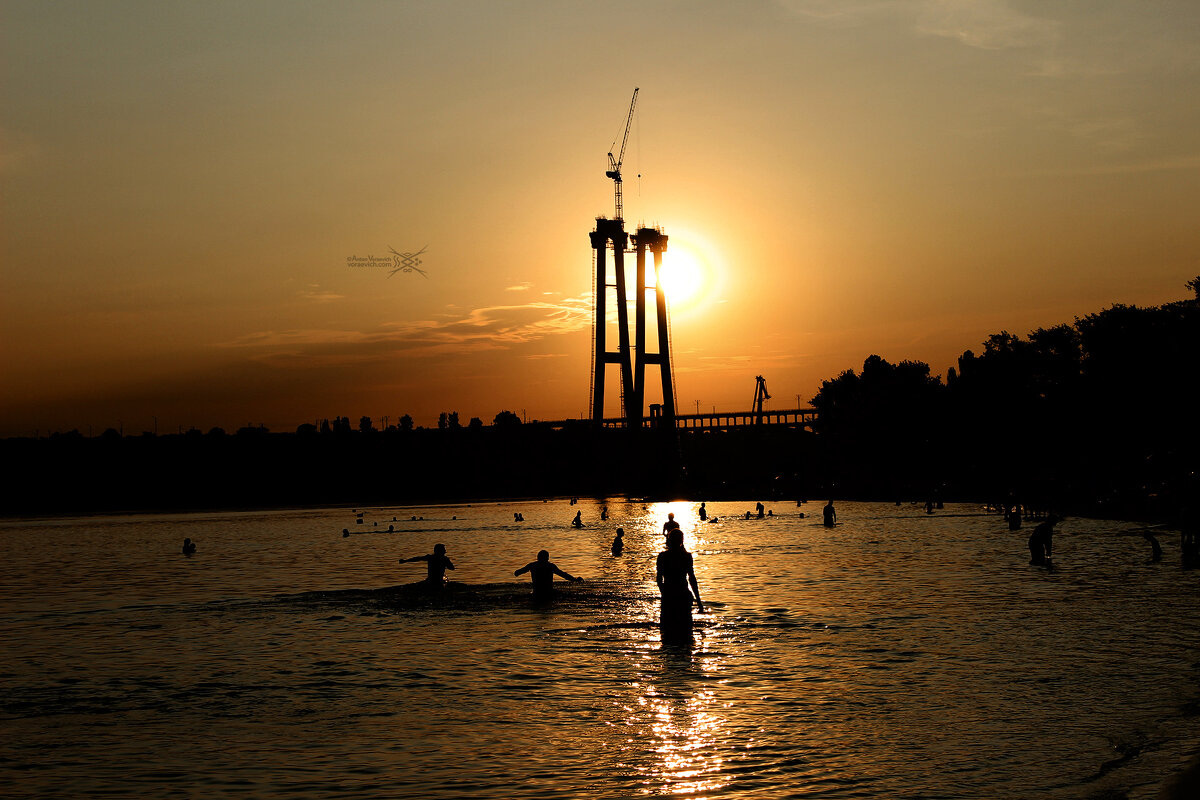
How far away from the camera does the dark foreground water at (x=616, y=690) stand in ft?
41.0

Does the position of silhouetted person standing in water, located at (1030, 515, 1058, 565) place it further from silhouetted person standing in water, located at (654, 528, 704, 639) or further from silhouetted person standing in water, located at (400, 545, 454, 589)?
silhouetted person standing in water, located at (654, 528, 704, 639)

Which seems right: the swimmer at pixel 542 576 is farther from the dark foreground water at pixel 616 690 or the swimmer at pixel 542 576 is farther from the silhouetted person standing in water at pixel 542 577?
the dark foreground water at pixel 616 690

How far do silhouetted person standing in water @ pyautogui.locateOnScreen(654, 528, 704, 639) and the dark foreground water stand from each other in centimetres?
53

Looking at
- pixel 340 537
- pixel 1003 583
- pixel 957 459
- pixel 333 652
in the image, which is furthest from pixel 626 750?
pixel 957 459

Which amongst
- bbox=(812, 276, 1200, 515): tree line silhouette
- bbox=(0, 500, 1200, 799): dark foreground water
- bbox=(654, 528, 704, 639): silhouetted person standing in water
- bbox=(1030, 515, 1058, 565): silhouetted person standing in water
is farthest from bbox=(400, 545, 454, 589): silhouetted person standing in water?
bbox=(812, 276, 1200, 515): tree line silhouette

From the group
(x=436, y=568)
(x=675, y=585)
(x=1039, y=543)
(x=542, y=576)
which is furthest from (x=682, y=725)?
(x=1039, y=543)

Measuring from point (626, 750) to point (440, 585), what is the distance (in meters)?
20.4

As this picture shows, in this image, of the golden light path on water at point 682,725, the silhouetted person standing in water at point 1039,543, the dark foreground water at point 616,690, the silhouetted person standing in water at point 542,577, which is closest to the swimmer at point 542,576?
the silhouetted person standing in water at point 542,577

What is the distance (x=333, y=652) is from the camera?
74.8 ft

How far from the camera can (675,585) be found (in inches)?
775

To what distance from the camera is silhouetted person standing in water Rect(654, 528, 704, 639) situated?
62.7ft

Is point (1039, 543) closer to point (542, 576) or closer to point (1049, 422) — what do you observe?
point (542, 576)

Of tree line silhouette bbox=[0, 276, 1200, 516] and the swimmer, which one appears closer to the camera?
the swimmer

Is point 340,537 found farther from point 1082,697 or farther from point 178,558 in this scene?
point 1082,697
